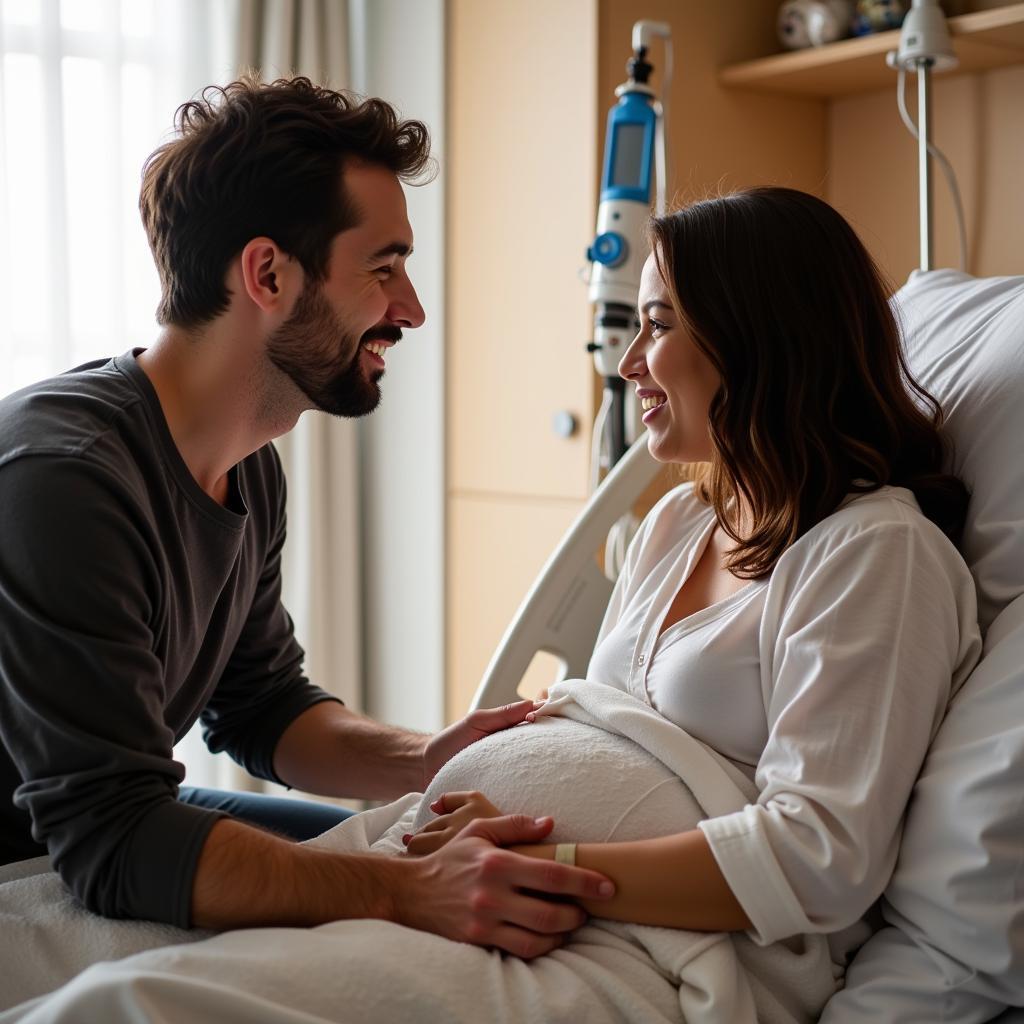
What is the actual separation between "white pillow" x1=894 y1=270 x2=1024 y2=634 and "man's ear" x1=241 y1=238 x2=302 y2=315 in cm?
72

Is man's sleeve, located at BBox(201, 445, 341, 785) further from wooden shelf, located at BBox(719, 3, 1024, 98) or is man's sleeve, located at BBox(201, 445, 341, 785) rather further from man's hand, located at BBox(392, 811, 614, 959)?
wooden shelf, located at BBox(719, 3, 1024, 98)

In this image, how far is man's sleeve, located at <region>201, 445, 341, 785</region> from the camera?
68.6 inches

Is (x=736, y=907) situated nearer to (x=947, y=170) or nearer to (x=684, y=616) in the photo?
(x=684, y=616)

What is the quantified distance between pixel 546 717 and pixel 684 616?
18cm

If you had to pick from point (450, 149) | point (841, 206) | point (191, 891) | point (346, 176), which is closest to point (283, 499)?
point (346, 176)

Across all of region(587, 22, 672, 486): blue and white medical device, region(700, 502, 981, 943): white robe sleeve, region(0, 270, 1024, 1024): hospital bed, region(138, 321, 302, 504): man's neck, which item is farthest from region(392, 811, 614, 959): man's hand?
region(587, 22, 672, 486): blue and white medical device

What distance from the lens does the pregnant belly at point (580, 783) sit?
1176 mm

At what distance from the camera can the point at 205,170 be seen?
4.99ft

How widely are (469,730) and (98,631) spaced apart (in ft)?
1.54

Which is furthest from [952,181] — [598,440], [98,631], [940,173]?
[98,631]

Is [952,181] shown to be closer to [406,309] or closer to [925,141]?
[925,141]

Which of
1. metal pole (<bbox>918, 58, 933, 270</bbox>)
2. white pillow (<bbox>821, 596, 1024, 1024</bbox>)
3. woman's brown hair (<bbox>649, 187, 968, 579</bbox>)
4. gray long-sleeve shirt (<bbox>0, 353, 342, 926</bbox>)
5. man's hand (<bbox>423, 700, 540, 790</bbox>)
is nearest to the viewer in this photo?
white pillow (<bbox>821, 596, 1024, 1024</bbox>)

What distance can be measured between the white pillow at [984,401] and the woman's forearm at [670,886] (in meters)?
0.38

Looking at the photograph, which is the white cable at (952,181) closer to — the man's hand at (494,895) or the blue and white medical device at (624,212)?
the blue and white medical device at (624,212)
